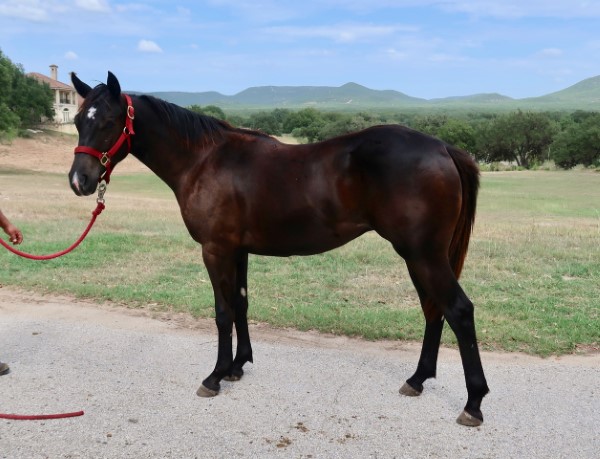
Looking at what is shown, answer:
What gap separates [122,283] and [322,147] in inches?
172

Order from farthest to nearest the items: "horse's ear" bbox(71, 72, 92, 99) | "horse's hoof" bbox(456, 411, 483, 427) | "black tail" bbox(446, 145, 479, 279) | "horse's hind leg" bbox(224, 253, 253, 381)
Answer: "horse's hind leg" bbox(224, 253, 253, 381) < "horse's ear" bbox(71, 72, 92, 99) < "black tail" bbox(446, 145, 479, 279) < "horse's hoof" bbox(456, 411, 483, 427)

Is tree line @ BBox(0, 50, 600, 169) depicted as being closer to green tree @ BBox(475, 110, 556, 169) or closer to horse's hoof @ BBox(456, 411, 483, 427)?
green tree @ BBox(475, 110, 556, 169)

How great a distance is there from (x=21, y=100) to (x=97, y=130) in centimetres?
5209

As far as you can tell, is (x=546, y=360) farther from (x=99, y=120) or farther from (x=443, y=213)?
(x=99, y=120)

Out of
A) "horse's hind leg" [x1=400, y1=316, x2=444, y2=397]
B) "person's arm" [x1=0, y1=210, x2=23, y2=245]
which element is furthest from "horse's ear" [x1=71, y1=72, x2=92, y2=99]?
"horse's hind leg" [x1=400, y1=316, x2=444, y2=397]

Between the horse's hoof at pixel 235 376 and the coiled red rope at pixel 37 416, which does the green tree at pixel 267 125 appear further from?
the coiled red rope at pixel 37 416

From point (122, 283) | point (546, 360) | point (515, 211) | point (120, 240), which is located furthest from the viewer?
point (515, 211)

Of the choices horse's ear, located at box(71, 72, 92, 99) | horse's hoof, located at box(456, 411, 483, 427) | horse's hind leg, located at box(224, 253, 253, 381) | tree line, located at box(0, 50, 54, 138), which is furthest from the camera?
tree line, located at box(0, 50, 54, 138)

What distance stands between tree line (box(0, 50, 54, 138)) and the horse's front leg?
3830cm

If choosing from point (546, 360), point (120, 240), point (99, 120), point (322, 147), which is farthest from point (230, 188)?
point (120, 240)

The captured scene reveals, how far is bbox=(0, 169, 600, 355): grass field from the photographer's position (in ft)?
18.5

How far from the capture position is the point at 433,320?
4387mm

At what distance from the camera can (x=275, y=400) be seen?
4.14 m

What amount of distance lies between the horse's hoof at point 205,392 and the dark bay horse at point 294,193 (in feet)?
0.03
